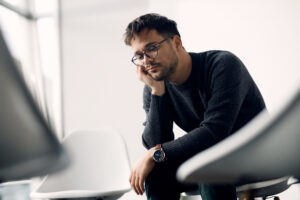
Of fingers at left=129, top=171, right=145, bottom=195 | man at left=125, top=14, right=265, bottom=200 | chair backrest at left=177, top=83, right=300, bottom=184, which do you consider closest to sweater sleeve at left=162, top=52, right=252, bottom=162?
man at left=125, top=14, right=265, bottom=200

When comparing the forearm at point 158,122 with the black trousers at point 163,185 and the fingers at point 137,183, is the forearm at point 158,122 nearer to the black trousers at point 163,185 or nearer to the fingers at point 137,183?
the black trousers at point 163,185

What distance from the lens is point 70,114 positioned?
10.5 ft

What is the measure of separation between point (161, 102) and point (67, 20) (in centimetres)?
214

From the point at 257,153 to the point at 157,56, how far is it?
117 cm

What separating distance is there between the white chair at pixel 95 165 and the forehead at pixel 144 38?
2.45 ft

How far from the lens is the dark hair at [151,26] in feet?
5.30

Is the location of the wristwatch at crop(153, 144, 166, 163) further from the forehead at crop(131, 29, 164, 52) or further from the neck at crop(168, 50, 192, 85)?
the forehead at crop(131, 29, 164, 52)

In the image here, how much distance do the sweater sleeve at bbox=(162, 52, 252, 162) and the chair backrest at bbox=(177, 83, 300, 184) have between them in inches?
20.6

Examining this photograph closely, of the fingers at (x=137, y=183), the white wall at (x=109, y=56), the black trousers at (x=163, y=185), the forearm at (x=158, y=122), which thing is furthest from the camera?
the white wall at (x=109, y=56)

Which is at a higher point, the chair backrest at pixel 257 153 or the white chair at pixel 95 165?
the chair backrest at pixel 257 153

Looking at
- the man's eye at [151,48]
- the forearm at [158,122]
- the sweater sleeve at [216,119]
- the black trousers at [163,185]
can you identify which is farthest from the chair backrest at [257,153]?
the man's eye at [151,48]

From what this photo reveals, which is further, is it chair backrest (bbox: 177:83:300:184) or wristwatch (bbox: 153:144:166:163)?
wristwatch (bbox: 153:144:166:163)

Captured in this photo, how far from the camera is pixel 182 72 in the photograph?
1.58 metres

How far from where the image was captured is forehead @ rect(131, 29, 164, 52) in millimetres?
1575
